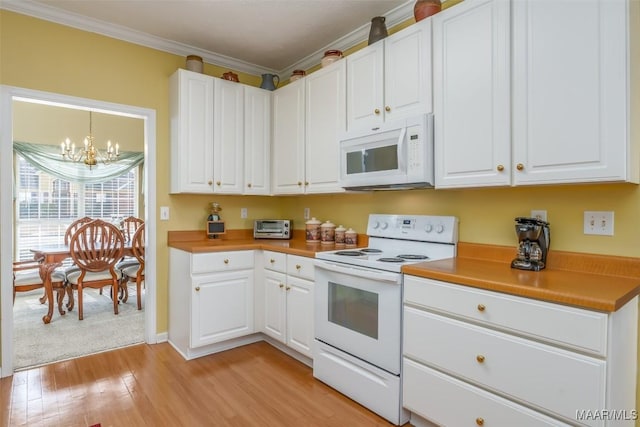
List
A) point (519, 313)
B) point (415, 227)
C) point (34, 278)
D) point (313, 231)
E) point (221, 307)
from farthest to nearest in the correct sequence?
point (34, 278), point (313, 231), point (221, 307), point (415, 227), point (519, 313)

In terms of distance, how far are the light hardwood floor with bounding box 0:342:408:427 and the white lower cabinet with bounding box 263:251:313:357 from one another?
198 mm

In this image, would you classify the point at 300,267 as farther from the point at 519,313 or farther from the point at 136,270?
the point at 136,270

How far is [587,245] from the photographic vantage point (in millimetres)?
1749

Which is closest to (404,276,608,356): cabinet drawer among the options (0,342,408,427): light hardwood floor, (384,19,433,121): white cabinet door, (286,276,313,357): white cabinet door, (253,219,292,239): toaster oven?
(0,342,408,427): light hardwood floor

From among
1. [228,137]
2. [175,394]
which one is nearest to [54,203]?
[228,137]

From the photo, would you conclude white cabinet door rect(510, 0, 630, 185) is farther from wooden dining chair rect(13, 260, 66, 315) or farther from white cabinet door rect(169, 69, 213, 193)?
wooden dining chair rect(13, 260, 66, 315)

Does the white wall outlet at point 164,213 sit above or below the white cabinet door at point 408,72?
below

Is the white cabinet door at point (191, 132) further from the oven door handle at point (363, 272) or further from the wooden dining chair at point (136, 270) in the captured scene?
the wooden dining chair at point (136, 270)

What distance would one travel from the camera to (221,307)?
281 centimetres

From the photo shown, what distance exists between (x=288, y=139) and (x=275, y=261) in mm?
1149

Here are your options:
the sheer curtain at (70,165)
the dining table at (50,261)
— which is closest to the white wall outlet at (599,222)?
the dining table at (50,261)

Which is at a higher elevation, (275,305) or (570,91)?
(570,91)

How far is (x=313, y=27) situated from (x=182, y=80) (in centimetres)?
117

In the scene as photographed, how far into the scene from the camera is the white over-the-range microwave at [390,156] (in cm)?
205
